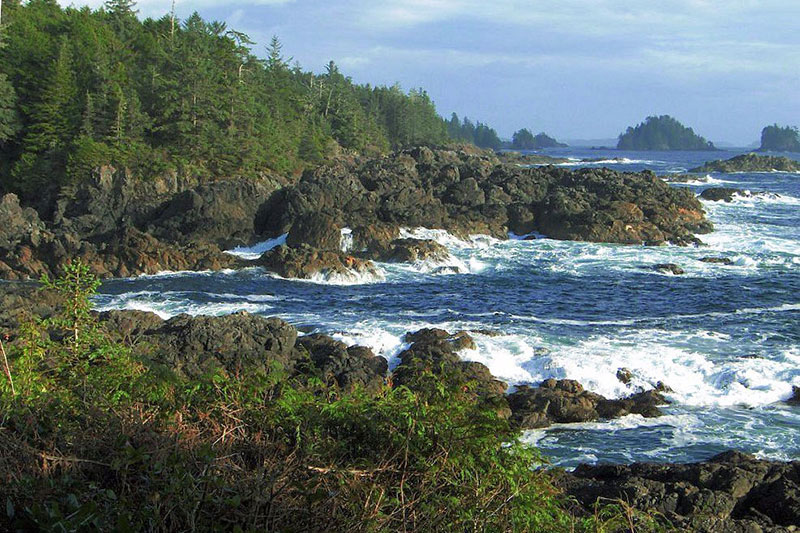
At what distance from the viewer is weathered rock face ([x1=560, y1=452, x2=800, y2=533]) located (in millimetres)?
7848

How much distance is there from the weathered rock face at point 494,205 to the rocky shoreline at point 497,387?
15806 mm

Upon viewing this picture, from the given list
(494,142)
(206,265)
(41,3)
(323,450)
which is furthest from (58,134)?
(494,142)

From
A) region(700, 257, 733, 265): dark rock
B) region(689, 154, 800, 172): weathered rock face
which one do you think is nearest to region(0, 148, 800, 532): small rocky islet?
region(700, 257, 733, 265): dark rock

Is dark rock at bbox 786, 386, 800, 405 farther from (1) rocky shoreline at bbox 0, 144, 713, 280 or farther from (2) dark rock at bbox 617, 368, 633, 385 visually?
(1) rocky shoreline at bbox 0, 144, 713, 280

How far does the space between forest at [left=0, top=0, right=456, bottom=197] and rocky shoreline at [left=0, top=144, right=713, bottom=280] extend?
2.27 m

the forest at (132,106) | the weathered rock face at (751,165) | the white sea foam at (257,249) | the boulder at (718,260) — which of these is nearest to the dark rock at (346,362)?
the white sea foam at (257,249)

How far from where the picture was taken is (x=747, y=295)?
24922 mm

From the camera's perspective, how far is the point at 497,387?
605 inches

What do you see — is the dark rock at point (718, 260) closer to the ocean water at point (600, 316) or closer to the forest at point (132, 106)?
the ocean water at point (600, 316)

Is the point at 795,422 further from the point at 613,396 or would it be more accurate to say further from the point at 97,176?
the point at 97,176

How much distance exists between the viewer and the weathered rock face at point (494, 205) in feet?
116

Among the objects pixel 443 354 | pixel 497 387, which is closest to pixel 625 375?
pixel 497 387

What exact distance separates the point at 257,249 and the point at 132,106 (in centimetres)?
1496

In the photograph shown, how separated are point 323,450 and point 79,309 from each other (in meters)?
3.58
